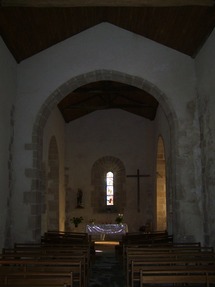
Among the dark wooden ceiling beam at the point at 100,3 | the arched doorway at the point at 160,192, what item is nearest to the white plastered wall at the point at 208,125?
the dark wooden ceiling beam at the point at 100,3

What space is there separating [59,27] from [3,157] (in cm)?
314

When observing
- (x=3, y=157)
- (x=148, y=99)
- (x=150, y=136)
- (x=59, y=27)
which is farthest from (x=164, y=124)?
(x=3, y=157)

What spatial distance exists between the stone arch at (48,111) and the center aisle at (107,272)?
5.34ft

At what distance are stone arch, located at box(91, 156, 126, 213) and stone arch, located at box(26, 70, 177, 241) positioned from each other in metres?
6.94

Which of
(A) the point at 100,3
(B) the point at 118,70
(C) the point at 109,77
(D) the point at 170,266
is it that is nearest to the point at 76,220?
(C) the point at 109,77

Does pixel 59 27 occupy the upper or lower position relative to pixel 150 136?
upper

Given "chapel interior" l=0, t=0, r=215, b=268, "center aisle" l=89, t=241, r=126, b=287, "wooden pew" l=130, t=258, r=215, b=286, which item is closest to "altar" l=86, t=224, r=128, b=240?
"center aisle" l=89, t=241, r=126, b=287

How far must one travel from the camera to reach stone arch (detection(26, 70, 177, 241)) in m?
8.37

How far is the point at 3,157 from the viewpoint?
7719 mm

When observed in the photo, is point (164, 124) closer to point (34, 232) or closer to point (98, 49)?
point (98, 49)

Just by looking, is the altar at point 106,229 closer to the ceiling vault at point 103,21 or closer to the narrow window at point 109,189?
the narrow window at point 109,189

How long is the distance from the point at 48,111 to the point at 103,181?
733cm

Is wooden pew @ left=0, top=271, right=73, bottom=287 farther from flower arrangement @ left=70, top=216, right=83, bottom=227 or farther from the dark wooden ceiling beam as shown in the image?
flower arrangement @ left=70, top=216, right=83, bottom=227

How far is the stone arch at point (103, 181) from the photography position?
15492mm
